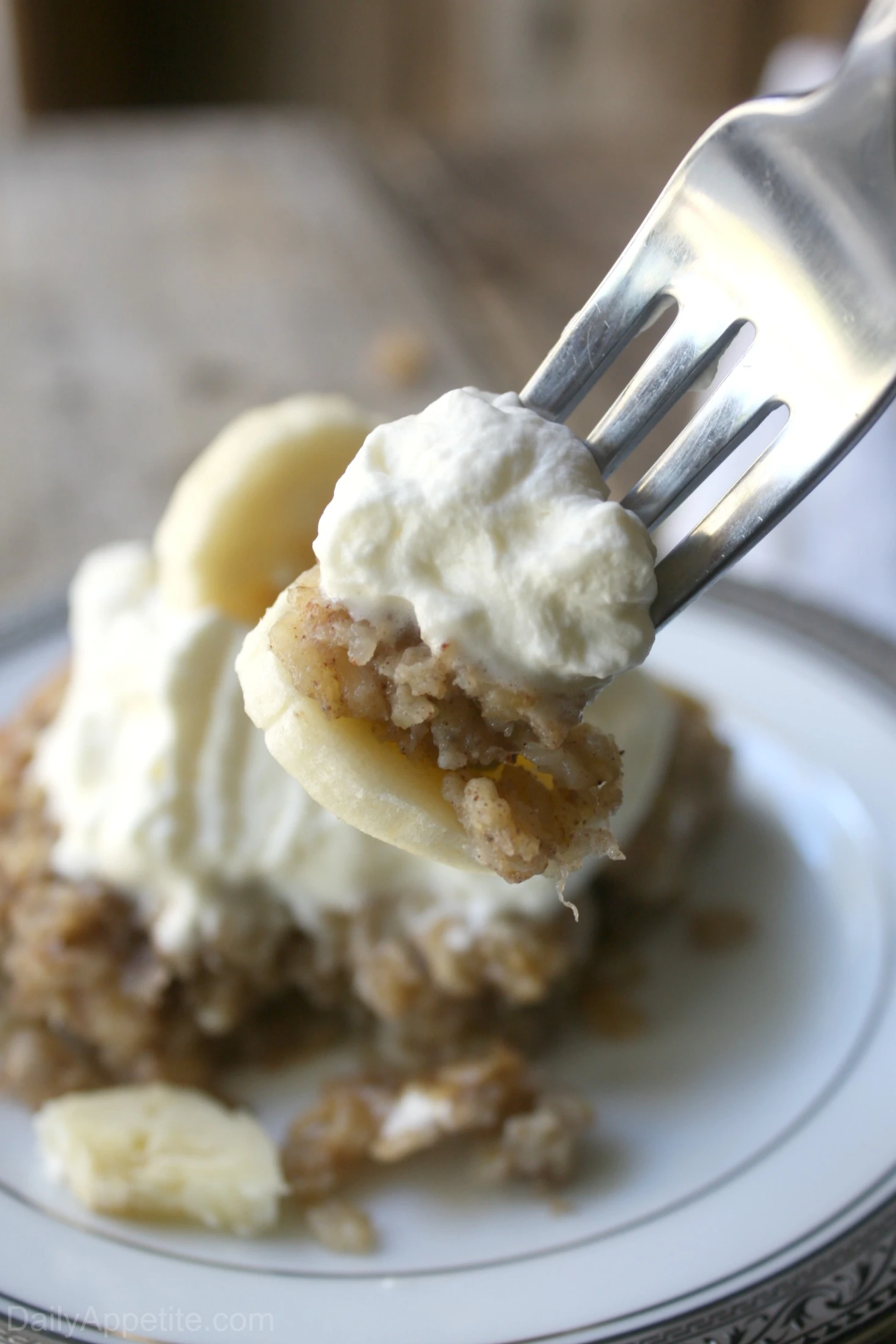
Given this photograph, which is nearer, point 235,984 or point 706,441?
point 706,441

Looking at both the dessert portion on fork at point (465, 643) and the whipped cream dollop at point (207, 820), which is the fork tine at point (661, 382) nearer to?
the dessert portion on fork at point (465, 643)

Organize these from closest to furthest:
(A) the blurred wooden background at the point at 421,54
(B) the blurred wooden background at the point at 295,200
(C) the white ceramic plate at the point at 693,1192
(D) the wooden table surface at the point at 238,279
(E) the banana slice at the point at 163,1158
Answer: (C) the white ceramic plate at the point at 693,1192 < (E) the banana slice at the point at 163,1158 < (D) the wooden table surface at the point at 238,279 < (B) the blurred wooden background at the point at 295,200 < (A) the blurred wooden background at the point at 421,54

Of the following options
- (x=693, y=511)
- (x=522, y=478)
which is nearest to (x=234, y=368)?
(x=693, y=511)

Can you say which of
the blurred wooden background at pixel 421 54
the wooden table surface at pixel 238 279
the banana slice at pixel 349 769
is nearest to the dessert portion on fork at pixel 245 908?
the banana slice at pixel 349 769

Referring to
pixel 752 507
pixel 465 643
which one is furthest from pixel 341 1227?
pixel 752 507

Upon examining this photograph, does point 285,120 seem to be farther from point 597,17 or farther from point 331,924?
point 331,924

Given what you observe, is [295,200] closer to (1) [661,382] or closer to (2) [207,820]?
(2) [207,820]

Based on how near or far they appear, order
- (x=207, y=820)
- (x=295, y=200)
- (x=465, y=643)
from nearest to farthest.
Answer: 1. (x=465, y=643)
2. (x=207, y=820)
3. (x=295, y=200)
